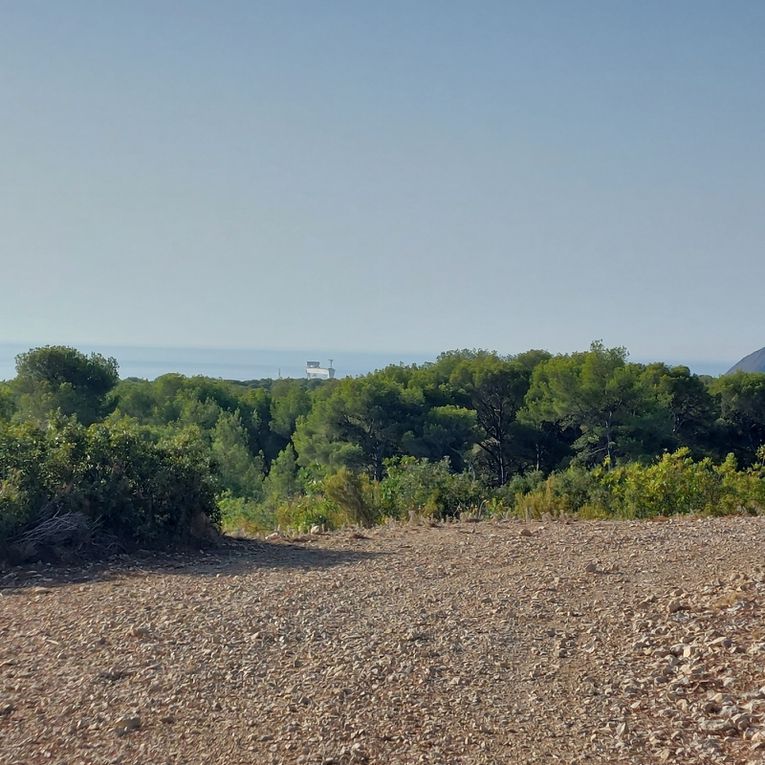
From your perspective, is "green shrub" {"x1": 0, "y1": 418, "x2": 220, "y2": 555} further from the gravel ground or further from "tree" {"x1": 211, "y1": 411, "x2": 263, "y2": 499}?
"tree" {"x1": 211, "y1": 411, "x2": 263, "y2": 499}

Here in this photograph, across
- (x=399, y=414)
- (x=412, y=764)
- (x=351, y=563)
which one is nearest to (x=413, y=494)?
(x=351, y=563)

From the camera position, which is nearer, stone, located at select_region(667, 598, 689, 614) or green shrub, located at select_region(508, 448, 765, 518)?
stone, located at select_region(667, 598, 689, 614)

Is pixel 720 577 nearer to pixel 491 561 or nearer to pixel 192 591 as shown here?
pixel 491 561

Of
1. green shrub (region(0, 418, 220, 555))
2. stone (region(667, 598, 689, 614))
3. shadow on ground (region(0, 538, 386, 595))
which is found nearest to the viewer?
stone (region(667, 598, 689, 614))

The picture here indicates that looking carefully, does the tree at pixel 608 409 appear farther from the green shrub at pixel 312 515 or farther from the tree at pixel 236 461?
the green shrub at pixel 312 515

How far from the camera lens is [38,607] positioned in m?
6.38

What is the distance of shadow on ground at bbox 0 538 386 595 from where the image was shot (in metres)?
7.40

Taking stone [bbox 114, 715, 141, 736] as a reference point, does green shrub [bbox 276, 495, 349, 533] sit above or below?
above

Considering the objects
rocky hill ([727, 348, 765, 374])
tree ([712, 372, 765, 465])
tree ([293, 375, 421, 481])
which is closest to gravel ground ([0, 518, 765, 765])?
tree ([293, 375, 421, 481])

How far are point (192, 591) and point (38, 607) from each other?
3.63 feet

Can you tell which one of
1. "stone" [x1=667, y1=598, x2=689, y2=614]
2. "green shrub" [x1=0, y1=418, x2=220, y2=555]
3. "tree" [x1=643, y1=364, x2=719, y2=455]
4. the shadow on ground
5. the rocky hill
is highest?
the rocky hill

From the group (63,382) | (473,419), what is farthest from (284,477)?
(63,382)

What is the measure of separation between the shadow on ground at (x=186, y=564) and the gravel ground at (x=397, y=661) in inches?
2.2

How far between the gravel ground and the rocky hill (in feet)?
84.1
